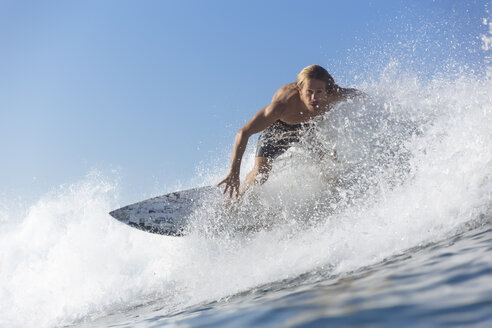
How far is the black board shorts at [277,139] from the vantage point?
18.9 ft

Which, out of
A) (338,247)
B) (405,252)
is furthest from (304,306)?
(338,247)

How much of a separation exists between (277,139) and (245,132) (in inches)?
37.5

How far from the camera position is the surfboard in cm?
638

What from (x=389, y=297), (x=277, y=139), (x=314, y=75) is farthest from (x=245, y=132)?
(x=389, y=297)

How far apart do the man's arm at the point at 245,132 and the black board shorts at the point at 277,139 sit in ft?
1.74

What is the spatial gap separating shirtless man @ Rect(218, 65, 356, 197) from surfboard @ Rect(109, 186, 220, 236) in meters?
1.23

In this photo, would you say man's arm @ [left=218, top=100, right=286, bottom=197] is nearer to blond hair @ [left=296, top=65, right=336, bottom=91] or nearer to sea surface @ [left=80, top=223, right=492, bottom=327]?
blond hair @ [left=296, top=65, right=336, bottom=91]

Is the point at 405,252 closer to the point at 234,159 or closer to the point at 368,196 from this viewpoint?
the point at 368,196

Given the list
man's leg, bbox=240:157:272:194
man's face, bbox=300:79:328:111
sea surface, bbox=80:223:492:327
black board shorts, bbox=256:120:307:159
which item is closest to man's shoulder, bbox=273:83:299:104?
man's face, bbox=300:79:328:111

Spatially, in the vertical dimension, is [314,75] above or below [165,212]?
above

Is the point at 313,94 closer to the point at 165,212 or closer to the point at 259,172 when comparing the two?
the point at 259,172

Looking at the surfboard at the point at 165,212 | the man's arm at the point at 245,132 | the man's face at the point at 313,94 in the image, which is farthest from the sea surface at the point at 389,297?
the surfboard at the point at 165,212

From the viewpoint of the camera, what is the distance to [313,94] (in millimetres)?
5125

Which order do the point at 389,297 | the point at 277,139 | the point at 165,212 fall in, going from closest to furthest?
the point at 389,297 → the point at 277,139 → the point at 165,212
